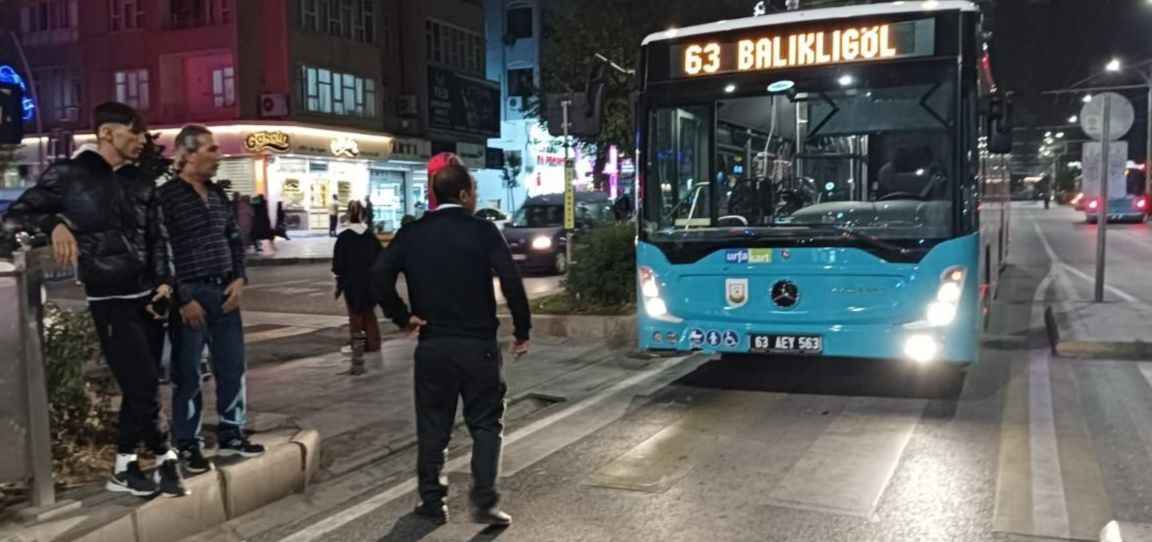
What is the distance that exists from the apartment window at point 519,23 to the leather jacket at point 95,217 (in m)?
59.0

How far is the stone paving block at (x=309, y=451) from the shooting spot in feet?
18.9

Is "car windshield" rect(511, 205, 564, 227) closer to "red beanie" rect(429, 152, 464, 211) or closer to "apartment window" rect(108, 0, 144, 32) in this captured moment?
"red beanie" rect(429, 152, 464, 211)

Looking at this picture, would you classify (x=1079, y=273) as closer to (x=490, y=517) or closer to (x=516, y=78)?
(x=490, y=517)

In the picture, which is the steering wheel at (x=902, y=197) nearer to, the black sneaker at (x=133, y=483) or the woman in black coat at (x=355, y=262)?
the woman in black coat at (x=355, y=262)

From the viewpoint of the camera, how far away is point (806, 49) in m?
8.00

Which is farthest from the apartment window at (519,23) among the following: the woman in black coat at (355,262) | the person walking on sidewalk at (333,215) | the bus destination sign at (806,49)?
the bus destination sign at (806,49)

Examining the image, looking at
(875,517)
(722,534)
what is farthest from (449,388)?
(875,517)

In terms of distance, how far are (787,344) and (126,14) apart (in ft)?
123

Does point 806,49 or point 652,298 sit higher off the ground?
point 806,49

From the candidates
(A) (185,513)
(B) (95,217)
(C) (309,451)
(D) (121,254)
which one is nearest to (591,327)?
(C) (309,451)

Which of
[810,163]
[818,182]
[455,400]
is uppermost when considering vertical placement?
[810,163]

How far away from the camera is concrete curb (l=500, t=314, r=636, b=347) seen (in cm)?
1130

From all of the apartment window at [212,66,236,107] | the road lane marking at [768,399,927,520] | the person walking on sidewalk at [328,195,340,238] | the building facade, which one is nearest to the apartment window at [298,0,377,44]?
the building facade

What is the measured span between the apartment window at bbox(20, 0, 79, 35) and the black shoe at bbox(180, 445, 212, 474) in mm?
40161
